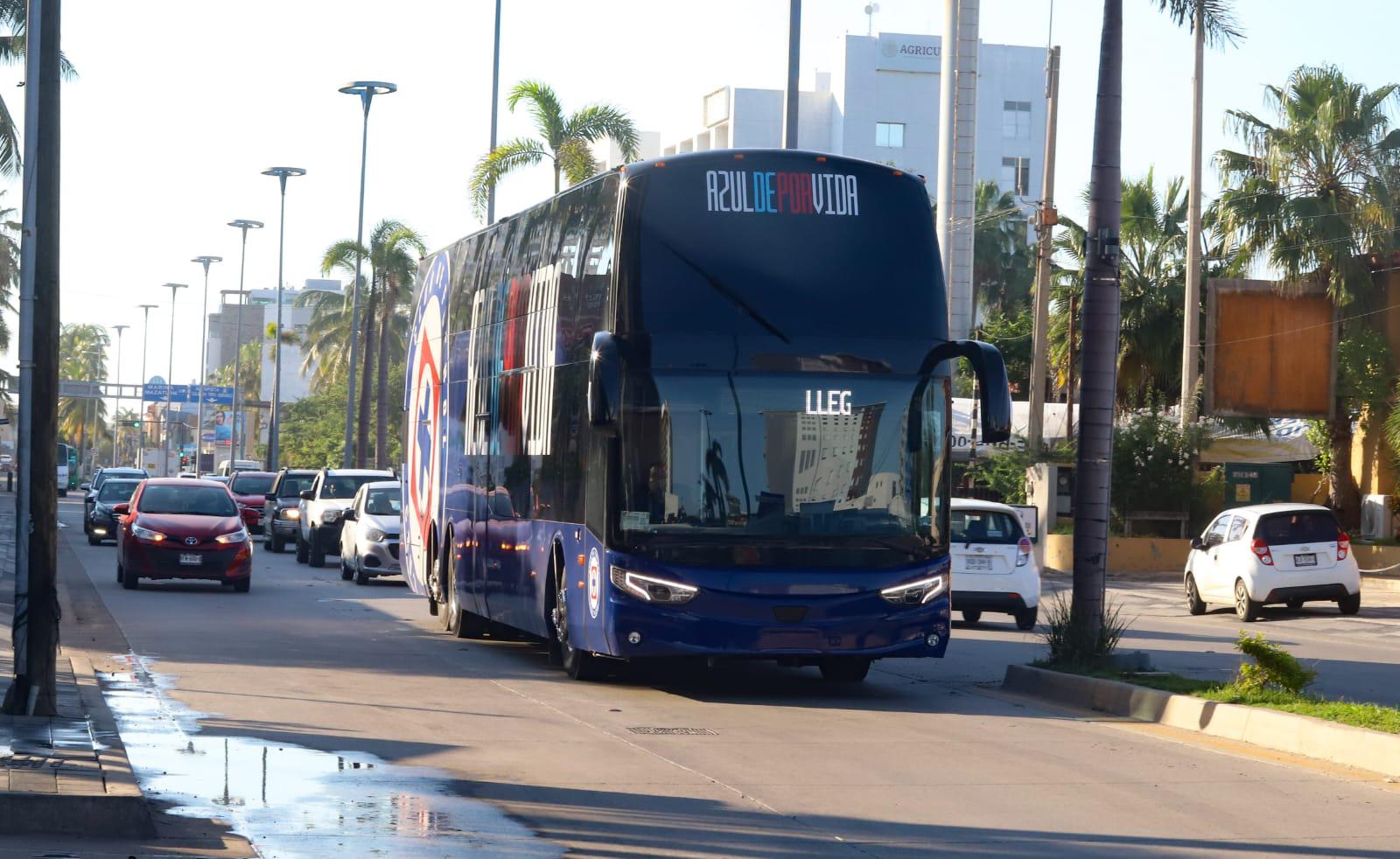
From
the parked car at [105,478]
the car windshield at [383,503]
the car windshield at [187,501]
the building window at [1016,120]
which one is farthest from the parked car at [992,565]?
the building window at [1016,120]

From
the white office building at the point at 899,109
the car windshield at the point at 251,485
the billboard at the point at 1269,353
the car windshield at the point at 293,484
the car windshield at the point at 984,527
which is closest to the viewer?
the car windshield at the point at 984,527

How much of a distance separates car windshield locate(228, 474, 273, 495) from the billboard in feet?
80.1

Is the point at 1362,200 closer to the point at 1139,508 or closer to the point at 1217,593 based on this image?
the point at 1139,508

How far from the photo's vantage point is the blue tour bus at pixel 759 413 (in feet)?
45.8

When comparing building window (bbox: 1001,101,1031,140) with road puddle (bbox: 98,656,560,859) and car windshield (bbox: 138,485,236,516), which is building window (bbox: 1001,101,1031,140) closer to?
car windshield (bbox: 138,485,236,516)

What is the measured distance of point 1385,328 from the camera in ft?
131

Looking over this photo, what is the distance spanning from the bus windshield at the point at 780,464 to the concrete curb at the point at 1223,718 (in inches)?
72.3

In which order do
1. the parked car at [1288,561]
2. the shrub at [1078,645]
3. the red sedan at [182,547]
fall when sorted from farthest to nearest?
the parked car at [1288,561]
the red sedan at [182,547]
the shrub at [1078,645]

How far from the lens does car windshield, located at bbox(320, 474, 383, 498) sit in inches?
1435

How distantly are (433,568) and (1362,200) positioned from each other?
26.4 m

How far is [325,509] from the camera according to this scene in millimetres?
35781

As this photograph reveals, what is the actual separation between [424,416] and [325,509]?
13.9 m

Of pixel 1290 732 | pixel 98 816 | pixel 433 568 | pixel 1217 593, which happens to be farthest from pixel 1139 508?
pixel 98 816

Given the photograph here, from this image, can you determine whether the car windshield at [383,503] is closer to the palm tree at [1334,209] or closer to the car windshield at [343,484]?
the car windshield at [343,484]
